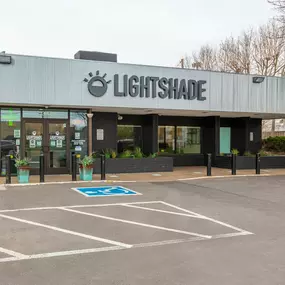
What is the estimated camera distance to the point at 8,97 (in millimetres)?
14383

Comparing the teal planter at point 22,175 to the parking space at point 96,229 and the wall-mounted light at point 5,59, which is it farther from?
the parking space at point 96,229

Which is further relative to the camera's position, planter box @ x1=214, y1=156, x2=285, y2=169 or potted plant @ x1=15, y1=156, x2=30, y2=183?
planter box @ x1=214, y1=156, x2=285, y2=169

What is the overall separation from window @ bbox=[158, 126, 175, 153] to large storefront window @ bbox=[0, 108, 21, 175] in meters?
8.51

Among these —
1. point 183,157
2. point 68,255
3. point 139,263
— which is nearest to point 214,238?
point 139,263

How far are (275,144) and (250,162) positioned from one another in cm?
1035

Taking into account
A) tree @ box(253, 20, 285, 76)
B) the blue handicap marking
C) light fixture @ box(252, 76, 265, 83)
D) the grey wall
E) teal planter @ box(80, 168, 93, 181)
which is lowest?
the blue handicap marking

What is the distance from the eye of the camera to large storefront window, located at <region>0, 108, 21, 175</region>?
611 inches

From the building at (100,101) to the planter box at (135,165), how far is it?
107 centimetres

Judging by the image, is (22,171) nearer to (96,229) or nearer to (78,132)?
(78,132)

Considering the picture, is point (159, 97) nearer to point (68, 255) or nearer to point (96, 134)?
point (96, 134)

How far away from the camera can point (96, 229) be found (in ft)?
22.7

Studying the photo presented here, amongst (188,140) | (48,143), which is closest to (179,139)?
(188,140)

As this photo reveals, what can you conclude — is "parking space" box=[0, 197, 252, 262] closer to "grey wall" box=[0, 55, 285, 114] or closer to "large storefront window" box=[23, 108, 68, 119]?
"grey wall" box=[0, 55, 285, 114]

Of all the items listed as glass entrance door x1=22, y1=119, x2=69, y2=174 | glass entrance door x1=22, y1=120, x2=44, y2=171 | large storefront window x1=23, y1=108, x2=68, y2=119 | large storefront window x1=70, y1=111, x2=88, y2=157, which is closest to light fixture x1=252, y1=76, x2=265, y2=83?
large storefront window x1=70, y1=111, x2=88, y2=157
